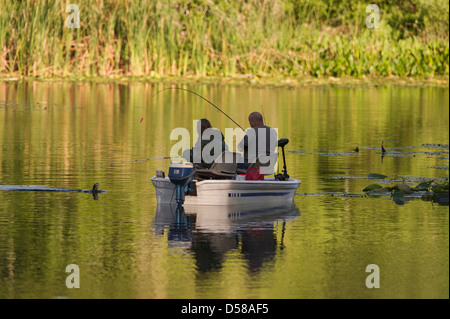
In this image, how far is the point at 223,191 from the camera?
51.4 ft

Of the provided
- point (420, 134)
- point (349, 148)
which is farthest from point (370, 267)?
point (420, 134)

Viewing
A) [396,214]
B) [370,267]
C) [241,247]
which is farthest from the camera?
[396,214]

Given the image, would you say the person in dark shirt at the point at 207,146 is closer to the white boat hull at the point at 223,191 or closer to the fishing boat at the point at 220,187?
the fishing boat at the point at 220,187

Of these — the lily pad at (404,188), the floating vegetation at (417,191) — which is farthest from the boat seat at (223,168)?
the lily pad at (404,188)

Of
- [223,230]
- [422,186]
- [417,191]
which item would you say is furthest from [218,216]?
[422,186]

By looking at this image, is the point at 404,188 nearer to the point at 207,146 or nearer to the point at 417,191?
the point at 417,191

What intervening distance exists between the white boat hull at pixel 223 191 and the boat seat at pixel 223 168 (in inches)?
10.6

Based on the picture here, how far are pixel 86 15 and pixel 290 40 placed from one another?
939 centimetres

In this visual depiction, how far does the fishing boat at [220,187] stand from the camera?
15.5 m

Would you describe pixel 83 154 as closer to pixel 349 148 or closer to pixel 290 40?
pixel 349 148

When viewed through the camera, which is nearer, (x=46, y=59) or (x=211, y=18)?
(x=46, y=59)

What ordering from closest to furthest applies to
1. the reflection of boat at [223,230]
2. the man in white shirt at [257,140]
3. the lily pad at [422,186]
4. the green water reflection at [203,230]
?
the green water reflection at [203,230]
the reflection of boat at [223,230]
the man in white shirt at [257,140]
the lily pad at [422,186]

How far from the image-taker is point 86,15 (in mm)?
44469

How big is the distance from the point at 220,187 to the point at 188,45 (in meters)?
31.4
